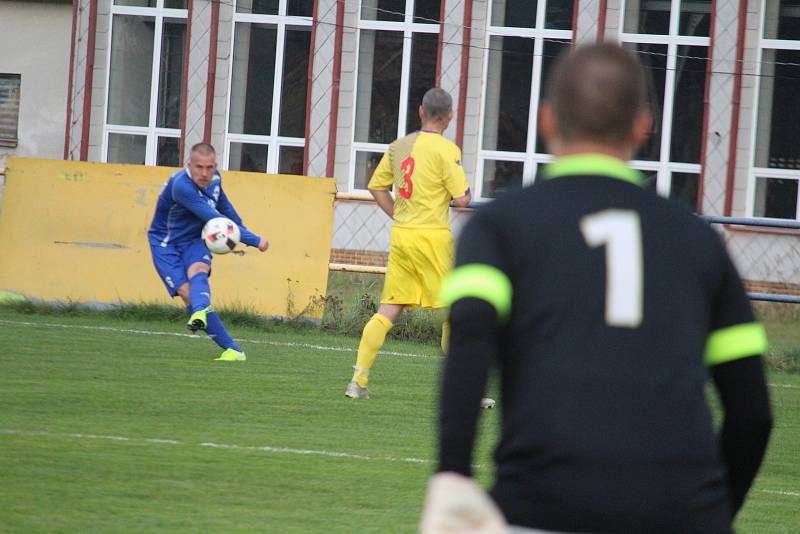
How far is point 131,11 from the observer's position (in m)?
24.8

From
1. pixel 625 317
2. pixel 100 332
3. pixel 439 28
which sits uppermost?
pixel 439 28

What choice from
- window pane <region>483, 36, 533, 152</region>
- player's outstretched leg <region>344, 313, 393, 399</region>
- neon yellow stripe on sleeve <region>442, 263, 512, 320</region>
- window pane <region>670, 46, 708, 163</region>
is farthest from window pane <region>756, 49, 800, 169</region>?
neon yellow stripe on sleeve <region>442, 263, 512, 320</region>

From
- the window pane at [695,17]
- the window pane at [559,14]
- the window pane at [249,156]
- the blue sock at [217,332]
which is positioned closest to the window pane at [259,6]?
the window pane at [249,156]

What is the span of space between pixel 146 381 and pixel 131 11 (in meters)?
16.0

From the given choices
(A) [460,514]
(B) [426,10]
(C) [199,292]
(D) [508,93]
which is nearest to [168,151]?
(B) [426,10]

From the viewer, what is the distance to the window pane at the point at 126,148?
2539 centimetres

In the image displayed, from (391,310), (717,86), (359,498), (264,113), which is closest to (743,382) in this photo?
(359,498)

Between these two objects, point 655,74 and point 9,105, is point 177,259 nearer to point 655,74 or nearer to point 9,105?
point 655,74

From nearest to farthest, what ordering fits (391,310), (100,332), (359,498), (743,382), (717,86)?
1. (743,382)
2. (359,498)
3. (391,310)
4. (100,332)
5. (717,86)

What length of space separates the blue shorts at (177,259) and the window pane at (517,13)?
13.0m

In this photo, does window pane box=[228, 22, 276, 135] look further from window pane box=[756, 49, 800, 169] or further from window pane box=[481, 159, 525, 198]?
window pane box=[756, 49, 800, 169]

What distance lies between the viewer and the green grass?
5949 mm

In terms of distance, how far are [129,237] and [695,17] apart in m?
11.8

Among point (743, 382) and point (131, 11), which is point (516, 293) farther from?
point (131, 11)
